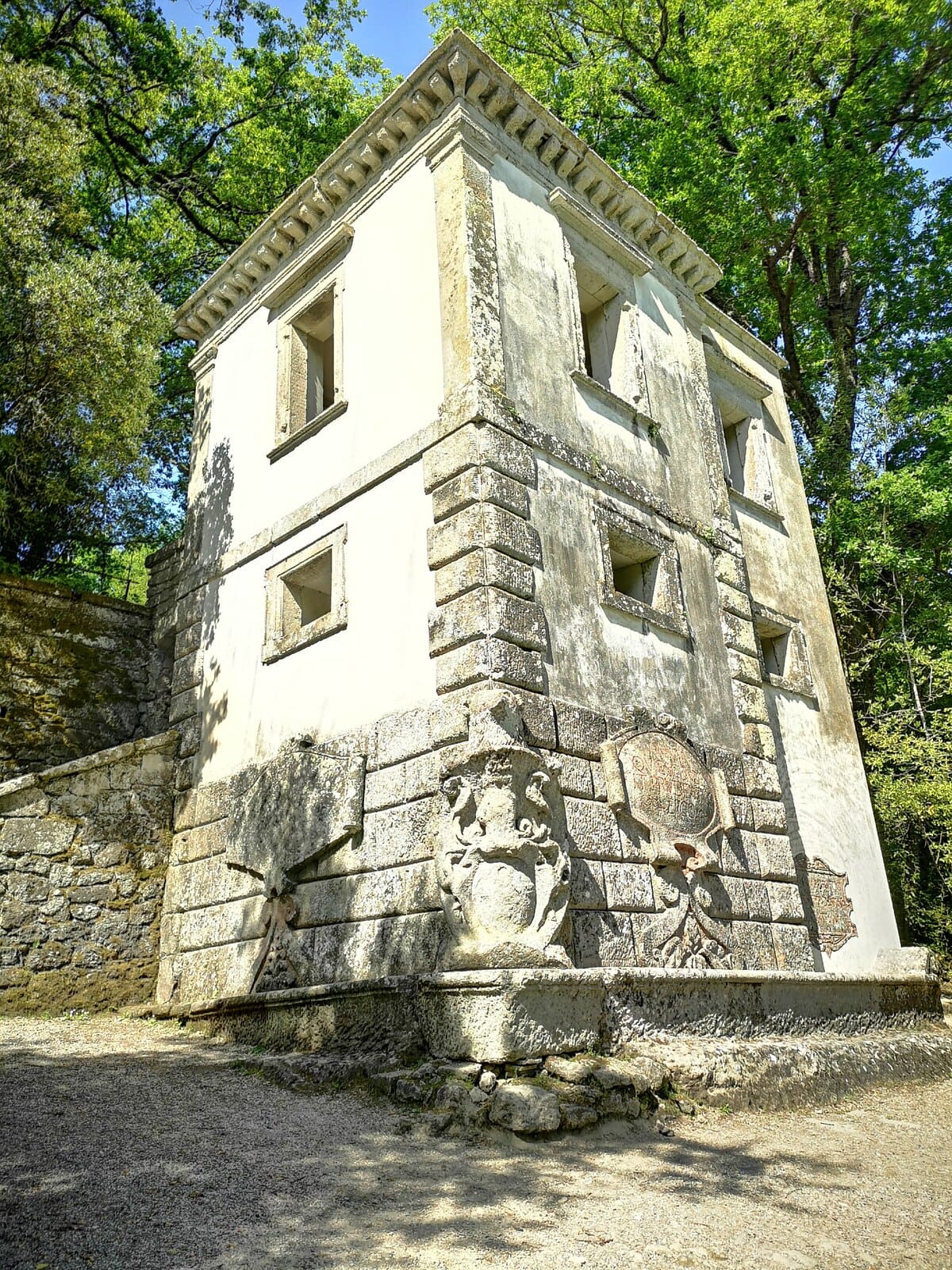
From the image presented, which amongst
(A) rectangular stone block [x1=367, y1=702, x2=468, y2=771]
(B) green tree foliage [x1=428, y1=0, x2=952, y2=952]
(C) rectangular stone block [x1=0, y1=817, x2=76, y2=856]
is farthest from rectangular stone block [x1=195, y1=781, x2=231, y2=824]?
(B) green tree foliage [x1=428, y1=0, x2=952, y2=952]

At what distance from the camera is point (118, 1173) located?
4.07m

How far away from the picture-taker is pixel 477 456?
7375 millimetres

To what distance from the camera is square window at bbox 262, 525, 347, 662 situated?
327 inches

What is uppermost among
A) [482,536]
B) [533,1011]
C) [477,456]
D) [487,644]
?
[477,456]

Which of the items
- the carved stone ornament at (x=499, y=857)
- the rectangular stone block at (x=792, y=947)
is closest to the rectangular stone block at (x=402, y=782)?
the carved stone ornament at (x=499, y=857)

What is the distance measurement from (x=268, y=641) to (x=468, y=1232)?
6.05 meters

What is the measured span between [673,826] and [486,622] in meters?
2.36

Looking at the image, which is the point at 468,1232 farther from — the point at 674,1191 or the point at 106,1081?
the point at 106,1081

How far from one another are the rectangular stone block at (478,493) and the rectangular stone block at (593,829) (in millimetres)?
2350

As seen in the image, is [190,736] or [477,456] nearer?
[477,456]

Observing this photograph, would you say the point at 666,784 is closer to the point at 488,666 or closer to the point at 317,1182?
the point at 488,666

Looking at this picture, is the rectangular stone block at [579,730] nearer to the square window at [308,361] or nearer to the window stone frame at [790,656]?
the square window at [308,361]

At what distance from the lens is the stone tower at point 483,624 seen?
6.71 meters

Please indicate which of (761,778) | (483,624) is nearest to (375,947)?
(483,624)
